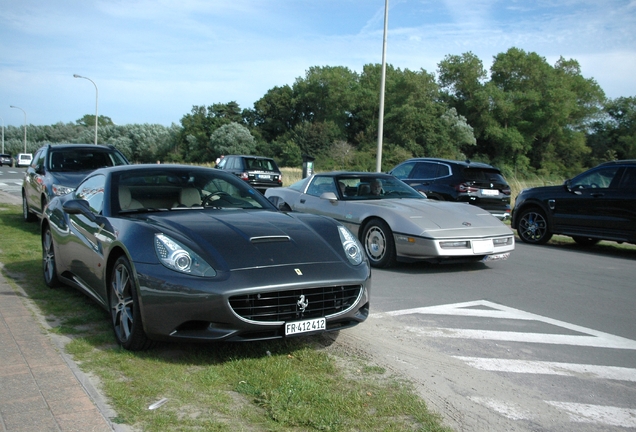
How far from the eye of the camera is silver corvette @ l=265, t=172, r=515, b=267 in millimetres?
7969

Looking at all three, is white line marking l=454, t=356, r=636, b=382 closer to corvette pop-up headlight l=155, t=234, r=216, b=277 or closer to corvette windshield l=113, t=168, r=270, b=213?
corvette pop-up headlight l=155, t=234, r=216, b=277

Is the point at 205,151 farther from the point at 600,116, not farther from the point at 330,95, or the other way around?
the point at 600,116

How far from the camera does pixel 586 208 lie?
11.4 metres

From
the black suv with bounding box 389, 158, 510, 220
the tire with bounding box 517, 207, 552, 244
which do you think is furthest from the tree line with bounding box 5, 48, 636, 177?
the tire with bounding box 517, 207, 552, 244

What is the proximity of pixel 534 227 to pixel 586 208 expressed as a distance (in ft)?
4.27

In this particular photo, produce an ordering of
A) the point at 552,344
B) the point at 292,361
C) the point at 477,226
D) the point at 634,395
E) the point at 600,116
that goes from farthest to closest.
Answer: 1. the point at 600,116
2. the point at 477,226
3. the point at 552,344
4. the point at 292,361
5. the point at 634,395

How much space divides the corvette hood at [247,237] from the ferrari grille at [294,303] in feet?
0.75

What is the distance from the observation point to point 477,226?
27.0ft

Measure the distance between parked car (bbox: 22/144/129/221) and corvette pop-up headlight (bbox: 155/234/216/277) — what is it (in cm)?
730

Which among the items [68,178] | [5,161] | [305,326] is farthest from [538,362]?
[5,161]

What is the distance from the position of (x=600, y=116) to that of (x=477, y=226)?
71.7 m

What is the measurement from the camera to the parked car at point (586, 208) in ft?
35.4

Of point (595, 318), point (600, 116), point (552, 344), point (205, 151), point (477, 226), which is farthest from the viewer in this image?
point (205, 151)

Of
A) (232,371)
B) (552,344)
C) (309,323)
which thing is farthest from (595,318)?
(232,371)
